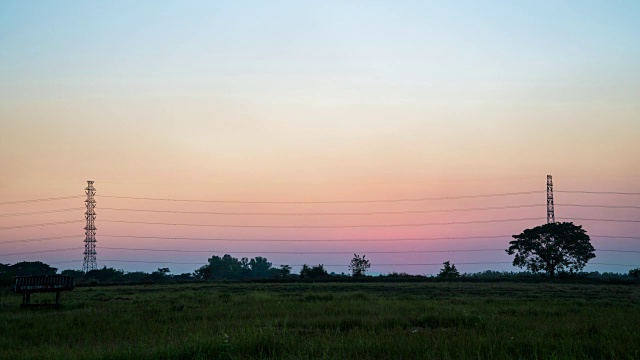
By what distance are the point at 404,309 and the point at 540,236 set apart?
60782mm

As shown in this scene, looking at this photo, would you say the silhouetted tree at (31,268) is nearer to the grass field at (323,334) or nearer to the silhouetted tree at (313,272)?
the silhouetted tree at (313,272)

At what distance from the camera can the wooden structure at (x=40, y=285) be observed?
24.4 meters

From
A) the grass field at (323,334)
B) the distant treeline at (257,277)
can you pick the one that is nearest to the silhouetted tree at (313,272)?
the distant treeline at (257,277)

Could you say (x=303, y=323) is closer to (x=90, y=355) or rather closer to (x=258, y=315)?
(x=258, y=315)

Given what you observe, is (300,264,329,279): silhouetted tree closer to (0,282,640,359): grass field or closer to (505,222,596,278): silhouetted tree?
(505,222,596,278): silhouetted tree

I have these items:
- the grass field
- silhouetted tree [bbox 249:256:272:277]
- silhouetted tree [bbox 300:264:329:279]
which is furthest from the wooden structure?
silhouetted tree [bbox 249:256:272:277]

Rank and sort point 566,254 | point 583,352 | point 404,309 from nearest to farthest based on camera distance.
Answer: point 583,352, point 404,309, point 566,254

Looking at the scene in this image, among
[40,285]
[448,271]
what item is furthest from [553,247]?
[40,285]

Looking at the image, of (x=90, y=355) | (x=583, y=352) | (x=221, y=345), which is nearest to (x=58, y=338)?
(x=90, y=355)

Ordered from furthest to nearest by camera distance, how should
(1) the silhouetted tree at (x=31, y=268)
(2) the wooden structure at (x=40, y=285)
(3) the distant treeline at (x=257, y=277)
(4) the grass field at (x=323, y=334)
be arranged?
(1) the silhouetted tree at (x=31, y=268), (3) the distant treeline at (x=257, y=277), (2) the wooden structure at (x=40, y=285), (4) the grass field at (x=323, y=334)

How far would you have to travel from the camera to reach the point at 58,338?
46.3 ft

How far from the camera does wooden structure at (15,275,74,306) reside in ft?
80.0

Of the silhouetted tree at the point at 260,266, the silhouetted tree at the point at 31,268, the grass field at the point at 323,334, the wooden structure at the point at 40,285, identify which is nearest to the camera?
the grass field at the point at 323,334

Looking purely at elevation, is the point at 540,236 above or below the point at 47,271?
above
